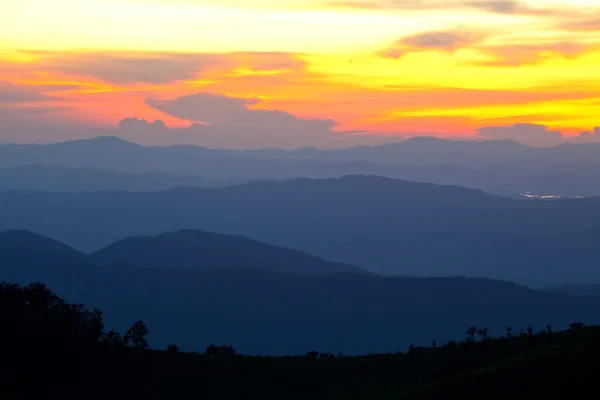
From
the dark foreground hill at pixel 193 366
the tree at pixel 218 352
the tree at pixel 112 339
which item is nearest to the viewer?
the dark foreground hill at pixel 193 366

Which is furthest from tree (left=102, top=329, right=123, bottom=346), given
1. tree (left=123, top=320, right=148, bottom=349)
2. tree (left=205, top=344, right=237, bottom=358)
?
tree (left=205, top=344, right=237, bottom=358)

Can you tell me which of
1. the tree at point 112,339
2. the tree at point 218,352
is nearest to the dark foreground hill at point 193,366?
the tree at point 112,339

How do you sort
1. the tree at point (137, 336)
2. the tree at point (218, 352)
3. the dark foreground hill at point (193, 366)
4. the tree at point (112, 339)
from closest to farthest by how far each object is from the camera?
the dark foreground hill at point (193, 366) < the tree at point (112, 339) < the tree at point (137, 336) < the tree at point (218, 352)

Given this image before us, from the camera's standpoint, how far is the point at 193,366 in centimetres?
7025

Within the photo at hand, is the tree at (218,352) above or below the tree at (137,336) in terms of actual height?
below

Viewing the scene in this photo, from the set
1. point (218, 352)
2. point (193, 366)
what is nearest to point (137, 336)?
point (218, 352)

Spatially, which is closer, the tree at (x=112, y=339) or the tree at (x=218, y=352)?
the tree at (x=112, y=339)

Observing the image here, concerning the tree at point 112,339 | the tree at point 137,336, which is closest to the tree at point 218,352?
the tree at point 137,336

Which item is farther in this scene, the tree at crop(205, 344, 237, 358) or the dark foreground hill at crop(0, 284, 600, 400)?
the tree at crop(205, 344, 237, 358)

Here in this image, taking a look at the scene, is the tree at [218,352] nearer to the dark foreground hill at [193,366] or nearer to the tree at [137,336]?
the dark foreground hill at [193,366]

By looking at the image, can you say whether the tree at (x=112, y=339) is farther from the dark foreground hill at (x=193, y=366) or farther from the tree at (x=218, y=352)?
the tree at (x=218, y=352)

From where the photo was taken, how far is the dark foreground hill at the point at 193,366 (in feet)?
204

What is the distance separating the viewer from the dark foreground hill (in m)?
62.2

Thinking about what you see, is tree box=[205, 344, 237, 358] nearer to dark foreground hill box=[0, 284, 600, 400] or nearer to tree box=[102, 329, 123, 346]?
dark foreground hill box=[0, 284, 600, 400]
